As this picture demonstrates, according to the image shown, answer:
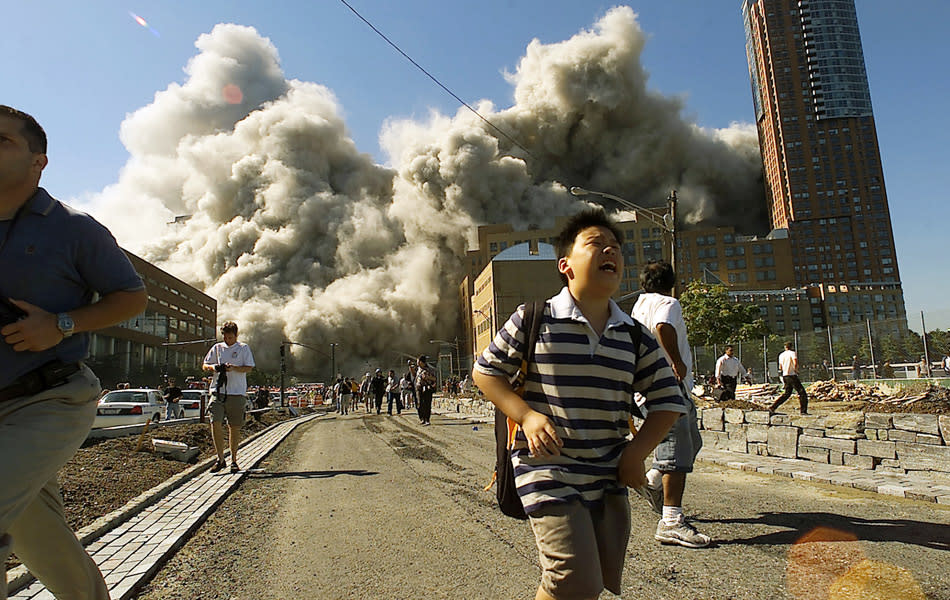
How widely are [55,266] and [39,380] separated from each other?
1.16 ft

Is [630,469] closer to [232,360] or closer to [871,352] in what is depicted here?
[232,360]

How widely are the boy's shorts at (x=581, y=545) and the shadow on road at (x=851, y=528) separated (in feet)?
6.93

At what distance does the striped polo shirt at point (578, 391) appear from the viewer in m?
2.01

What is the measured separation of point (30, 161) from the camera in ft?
6.73

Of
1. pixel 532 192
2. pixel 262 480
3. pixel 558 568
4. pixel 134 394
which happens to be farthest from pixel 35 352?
pixel 532 192

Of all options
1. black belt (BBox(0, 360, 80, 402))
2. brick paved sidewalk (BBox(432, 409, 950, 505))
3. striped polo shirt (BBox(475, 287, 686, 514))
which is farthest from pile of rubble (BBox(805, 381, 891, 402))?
black belt (BBox(0, 360, 80, 402))

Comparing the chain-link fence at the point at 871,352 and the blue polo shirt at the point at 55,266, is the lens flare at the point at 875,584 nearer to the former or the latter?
the blue polo shirt at the point at 55,266

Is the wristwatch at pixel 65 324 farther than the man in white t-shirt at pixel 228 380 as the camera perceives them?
No

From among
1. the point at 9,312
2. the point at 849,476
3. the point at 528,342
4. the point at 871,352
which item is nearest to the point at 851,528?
the point at 849,476

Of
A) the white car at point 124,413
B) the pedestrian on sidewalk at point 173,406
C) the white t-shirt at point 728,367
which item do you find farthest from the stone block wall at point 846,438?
the pedestrian on sidewalk at point 173,406

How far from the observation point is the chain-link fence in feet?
45.5

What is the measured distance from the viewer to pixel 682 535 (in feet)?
12.3

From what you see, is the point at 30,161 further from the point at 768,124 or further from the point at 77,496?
Answer: the point at 768,124

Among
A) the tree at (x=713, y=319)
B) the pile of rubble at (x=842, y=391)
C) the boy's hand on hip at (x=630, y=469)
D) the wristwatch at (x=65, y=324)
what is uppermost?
the tree at (x=713, y=319)
